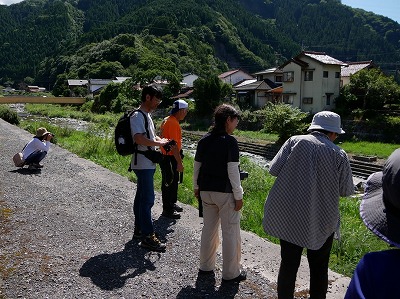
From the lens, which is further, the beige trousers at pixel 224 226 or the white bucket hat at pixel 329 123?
the beige trousers at pixel 224 226

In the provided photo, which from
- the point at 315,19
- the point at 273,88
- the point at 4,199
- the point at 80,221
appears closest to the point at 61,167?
the point at 4,199

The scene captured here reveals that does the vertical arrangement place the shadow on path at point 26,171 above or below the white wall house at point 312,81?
below

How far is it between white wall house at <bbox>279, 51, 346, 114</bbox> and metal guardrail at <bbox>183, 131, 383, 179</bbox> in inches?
337

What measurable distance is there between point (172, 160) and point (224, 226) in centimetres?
191

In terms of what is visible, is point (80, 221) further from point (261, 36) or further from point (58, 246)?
point (261, 36)

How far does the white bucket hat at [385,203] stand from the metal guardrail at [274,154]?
16.7m

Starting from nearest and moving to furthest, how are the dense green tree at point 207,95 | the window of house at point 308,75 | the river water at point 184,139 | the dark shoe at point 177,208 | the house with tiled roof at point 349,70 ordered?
the dark shoe at point 177,208 < the river water at point 184,139 < the window of house at point 308,75 < the house with tiled roof at point 349,70 < the dense green tree at point 207,95

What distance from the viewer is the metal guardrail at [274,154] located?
17062mm

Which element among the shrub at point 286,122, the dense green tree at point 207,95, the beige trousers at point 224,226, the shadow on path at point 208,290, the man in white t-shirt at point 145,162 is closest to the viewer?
the shadow on path at point 208,290

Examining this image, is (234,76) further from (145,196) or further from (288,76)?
(145,196)

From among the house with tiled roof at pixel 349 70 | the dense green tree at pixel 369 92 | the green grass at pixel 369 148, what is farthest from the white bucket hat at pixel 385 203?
the house with tiled roof at pixel 349 70

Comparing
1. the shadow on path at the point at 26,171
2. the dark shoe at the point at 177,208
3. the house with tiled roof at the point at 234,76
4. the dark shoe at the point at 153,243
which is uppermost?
the house with tiled roof at the point at 234,76

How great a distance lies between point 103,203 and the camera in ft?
18.6

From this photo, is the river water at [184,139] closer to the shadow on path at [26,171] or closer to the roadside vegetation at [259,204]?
the roadside vegetation at [259,204]
